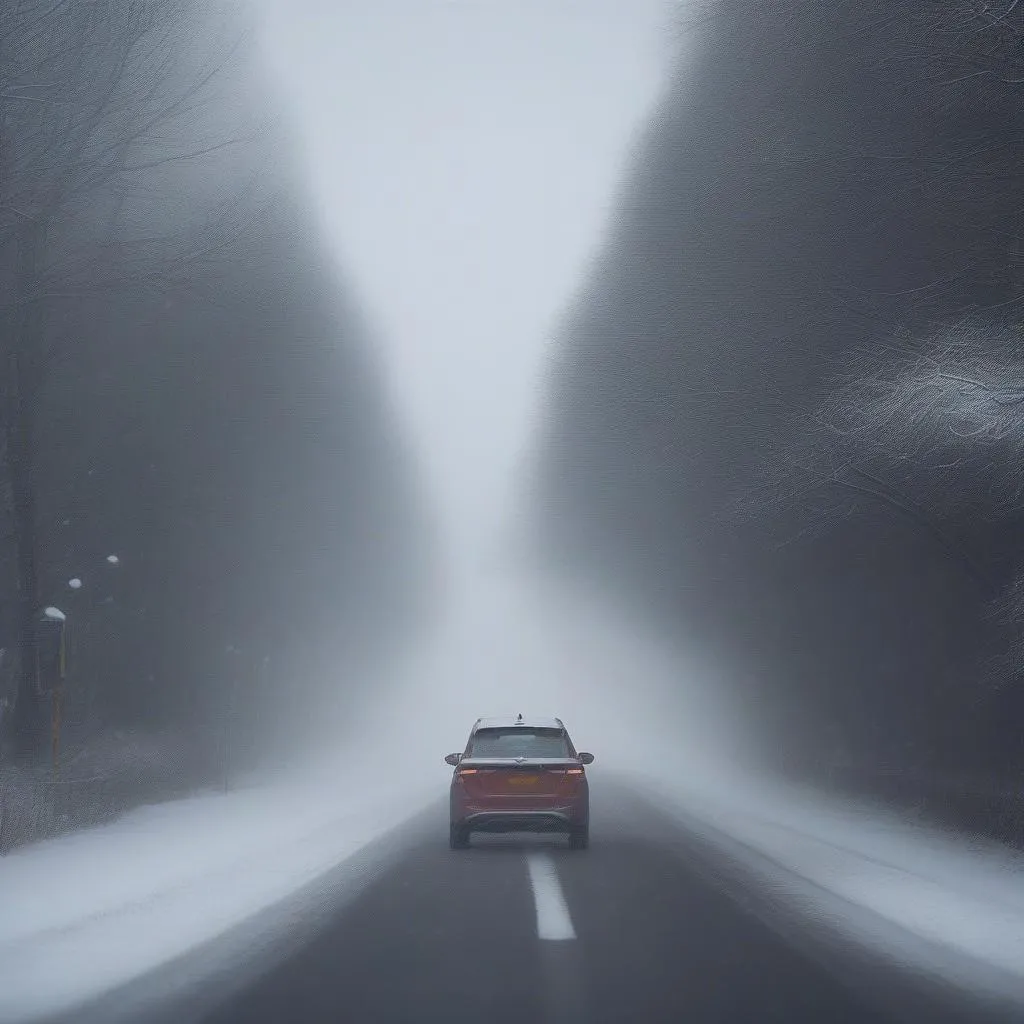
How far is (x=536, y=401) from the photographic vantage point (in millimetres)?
43469

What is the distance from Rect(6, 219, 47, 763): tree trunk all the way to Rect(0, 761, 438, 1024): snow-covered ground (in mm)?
2729

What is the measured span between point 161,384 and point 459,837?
13.4 meters

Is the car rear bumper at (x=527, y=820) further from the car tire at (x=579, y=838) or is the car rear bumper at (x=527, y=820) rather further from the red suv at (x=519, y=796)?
the car tire at (x=579, y=838)

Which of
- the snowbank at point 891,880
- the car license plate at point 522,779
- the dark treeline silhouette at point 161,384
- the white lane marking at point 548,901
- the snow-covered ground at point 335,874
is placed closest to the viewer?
the snow-covered ground at point 335,874

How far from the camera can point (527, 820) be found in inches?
644

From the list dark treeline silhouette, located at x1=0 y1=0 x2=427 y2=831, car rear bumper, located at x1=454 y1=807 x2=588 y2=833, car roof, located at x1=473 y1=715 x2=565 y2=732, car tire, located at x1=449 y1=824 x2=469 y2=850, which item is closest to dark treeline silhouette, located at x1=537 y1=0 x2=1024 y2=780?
car roof, located at x1=473 y1=715 x2=565 y2=732

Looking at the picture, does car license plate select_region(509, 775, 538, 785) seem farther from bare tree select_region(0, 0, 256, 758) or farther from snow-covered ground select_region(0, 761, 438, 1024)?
bare tree select_region(0, 0, 256, 758)

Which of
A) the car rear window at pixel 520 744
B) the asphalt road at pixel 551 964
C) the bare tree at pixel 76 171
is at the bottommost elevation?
the asphalt road at pixel 551 964

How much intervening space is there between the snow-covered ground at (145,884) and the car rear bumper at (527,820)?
5.19 feet

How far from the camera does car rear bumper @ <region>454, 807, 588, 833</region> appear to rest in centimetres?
1631

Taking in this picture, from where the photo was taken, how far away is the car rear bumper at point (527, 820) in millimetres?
16312

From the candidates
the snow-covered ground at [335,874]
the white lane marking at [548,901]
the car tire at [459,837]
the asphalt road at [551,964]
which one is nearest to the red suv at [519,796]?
the car tire at [459,837]

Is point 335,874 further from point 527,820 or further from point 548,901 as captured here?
point 527,820

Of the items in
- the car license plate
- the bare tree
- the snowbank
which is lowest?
the snowbank
